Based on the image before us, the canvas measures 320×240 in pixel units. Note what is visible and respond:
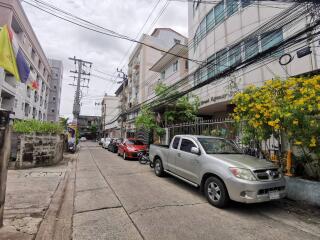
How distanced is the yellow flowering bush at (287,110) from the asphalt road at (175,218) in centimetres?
189

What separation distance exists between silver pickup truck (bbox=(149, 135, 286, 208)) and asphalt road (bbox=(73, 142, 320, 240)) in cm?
43

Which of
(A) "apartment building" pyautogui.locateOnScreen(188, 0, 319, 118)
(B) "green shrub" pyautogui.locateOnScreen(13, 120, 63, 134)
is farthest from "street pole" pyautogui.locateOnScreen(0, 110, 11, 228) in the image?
(A) "apartment building" pyautogui.locateOnScreen(188, 0, 319, 118)

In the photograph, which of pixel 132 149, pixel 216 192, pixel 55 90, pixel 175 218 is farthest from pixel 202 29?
pixel 55 90

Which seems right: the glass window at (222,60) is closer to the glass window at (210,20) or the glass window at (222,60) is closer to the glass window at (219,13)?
the glass window at (219,13)

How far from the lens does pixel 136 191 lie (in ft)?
20.3

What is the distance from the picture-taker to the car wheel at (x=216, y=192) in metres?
4.76

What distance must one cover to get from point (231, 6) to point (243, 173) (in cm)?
1097

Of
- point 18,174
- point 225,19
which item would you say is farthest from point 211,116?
point 18,174

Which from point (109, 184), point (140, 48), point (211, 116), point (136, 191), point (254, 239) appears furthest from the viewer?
point (140, 48)

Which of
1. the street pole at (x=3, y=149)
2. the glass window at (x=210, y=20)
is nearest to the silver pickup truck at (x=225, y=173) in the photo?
the street pole at (x=3, y=149)

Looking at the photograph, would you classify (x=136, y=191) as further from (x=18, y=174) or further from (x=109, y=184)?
(x=18, y=174)

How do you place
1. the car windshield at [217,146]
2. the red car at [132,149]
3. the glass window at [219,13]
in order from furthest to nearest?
1. the red car at [132,149]
2. the glass window at [219,13]
3. the car windshield at [217,146]

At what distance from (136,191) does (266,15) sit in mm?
10215

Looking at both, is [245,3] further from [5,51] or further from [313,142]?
[5,51]
